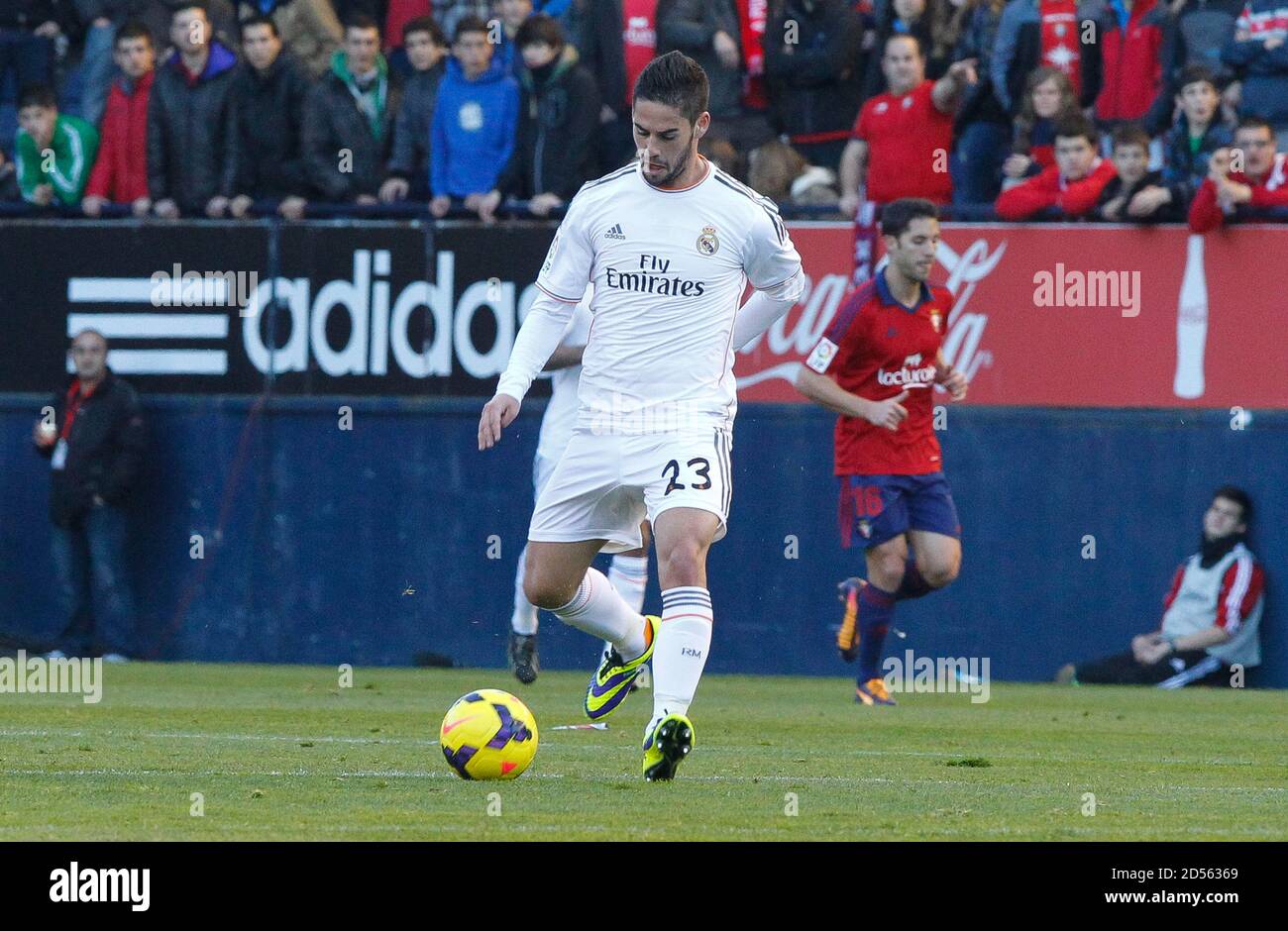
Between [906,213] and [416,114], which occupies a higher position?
[416,114]

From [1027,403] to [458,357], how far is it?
3709 millimetres

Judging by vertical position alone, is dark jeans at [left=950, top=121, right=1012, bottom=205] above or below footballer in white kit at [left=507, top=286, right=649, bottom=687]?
above

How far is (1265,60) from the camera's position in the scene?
14.1 m

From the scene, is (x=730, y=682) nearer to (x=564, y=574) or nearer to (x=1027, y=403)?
(x=1027, y=403)

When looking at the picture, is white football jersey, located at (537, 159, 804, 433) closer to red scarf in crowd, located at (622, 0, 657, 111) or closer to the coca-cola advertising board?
the coca-cola advertising board

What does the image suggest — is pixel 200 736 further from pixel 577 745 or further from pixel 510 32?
pixel 510 32

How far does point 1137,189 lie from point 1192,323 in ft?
2.95

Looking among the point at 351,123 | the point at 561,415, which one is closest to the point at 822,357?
the point at 561,415

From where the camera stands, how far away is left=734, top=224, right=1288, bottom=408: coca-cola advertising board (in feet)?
46.5

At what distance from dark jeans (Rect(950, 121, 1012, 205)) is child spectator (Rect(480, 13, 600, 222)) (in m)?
2.35

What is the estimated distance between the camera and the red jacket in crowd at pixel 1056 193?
14.2 m

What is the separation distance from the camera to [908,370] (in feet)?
40.4

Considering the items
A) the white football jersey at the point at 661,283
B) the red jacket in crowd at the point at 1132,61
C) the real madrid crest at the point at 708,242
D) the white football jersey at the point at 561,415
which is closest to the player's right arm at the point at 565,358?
the white football jersey at the point at 561,415

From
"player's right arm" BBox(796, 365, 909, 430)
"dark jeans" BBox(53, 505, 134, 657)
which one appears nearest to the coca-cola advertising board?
"player's right arm" BBox(796, 365, 909, 430)
